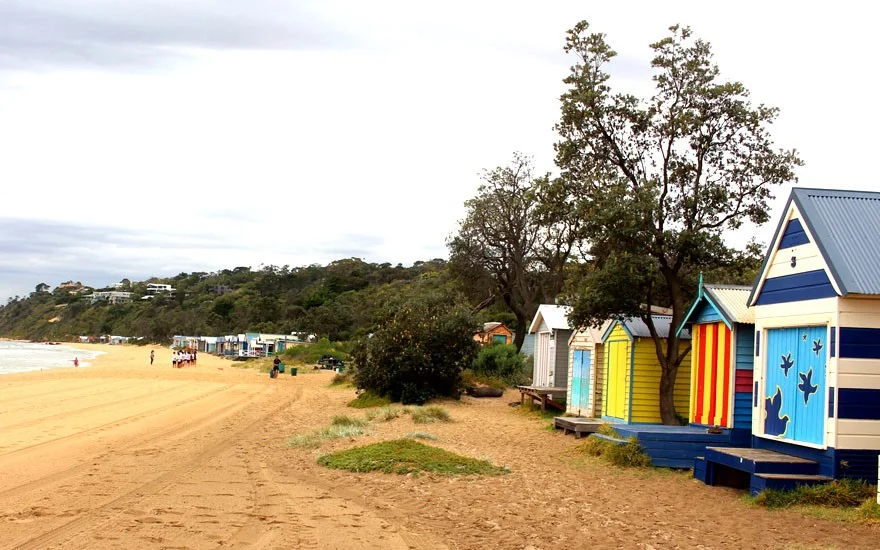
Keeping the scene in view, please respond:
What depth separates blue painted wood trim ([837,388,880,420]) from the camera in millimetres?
10461

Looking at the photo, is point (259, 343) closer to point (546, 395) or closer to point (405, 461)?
point (546, 395)

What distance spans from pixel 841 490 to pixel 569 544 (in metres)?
3.99

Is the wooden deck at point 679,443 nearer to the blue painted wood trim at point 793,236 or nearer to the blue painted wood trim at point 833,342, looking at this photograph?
the blue painted wood trim at point 793,236

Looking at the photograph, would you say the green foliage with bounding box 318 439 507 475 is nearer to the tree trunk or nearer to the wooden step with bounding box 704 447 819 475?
the wooden step with bounding box 704 447 819 475

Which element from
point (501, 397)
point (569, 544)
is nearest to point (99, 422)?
point (501, 397)

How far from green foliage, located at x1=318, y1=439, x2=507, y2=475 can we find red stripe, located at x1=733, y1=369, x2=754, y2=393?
4.44 meters

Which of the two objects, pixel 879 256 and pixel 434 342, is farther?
pixel 434 342

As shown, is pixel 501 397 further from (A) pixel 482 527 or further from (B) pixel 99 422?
(A) pixel 482 527

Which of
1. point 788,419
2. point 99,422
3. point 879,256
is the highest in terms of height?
point 879,256

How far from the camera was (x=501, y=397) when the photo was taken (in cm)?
3200

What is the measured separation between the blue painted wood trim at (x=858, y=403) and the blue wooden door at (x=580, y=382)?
1265 centimetres

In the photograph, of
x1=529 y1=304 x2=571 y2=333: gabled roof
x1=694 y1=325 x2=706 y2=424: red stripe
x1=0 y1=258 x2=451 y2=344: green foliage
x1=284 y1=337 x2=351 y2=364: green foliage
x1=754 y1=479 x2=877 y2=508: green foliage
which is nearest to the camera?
x1=754 y1=479 x2=877 y2=508: green foliage

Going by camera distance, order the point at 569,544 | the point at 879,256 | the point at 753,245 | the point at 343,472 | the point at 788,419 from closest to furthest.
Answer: the point at 569,544 < the point at 879,256 < the point at 788,419 < the point at 343,472 < the point at 753,245

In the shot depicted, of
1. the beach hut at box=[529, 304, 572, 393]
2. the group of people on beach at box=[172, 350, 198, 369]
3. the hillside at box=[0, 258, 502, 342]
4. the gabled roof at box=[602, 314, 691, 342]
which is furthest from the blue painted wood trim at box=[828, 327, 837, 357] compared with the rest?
the hillside at box=[0, 258, 502, 342]
